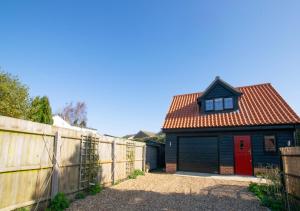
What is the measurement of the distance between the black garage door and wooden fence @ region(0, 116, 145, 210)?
9.29 m

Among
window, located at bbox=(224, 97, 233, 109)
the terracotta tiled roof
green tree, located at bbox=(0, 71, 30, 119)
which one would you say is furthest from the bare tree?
window, located at bbox=(224, 97, 233, 109)

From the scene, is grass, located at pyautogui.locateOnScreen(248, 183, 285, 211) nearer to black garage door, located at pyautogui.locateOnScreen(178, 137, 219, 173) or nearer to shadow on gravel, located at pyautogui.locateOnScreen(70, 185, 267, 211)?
shadow on gravel, located at pyautogui.locateOnScreen(70, 185, 267, 211)

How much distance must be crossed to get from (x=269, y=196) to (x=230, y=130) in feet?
22.1

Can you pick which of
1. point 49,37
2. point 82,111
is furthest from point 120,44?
point 82,111

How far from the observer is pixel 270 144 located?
1270 centimetres

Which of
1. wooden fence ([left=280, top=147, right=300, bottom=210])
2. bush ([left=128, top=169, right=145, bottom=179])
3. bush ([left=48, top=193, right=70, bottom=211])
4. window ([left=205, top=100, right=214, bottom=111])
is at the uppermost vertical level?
window ([left=205, top=100, right=214, bottom=111])

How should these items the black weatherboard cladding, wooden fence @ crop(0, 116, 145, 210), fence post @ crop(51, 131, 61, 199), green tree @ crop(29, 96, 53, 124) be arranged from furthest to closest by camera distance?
green tree @ crop(29, 96, 53, 124) < the black weatherboard cladding < fence post @ crop(51, 131, 61, 199) < wooden fence @ crop(0, 116, 145, 210)

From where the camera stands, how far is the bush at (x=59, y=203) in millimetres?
5723

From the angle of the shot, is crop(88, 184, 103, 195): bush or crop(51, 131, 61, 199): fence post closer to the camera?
crop(51, 131, 61, 199): fence post

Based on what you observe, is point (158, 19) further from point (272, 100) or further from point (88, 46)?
point (272, 100)

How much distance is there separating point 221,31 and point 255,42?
6.56ft

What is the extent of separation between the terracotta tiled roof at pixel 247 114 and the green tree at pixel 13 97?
1301 centimetres

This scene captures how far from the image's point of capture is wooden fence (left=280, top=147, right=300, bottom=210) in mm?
5016

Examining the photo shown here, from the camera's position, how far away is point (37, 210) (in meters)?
5.27
